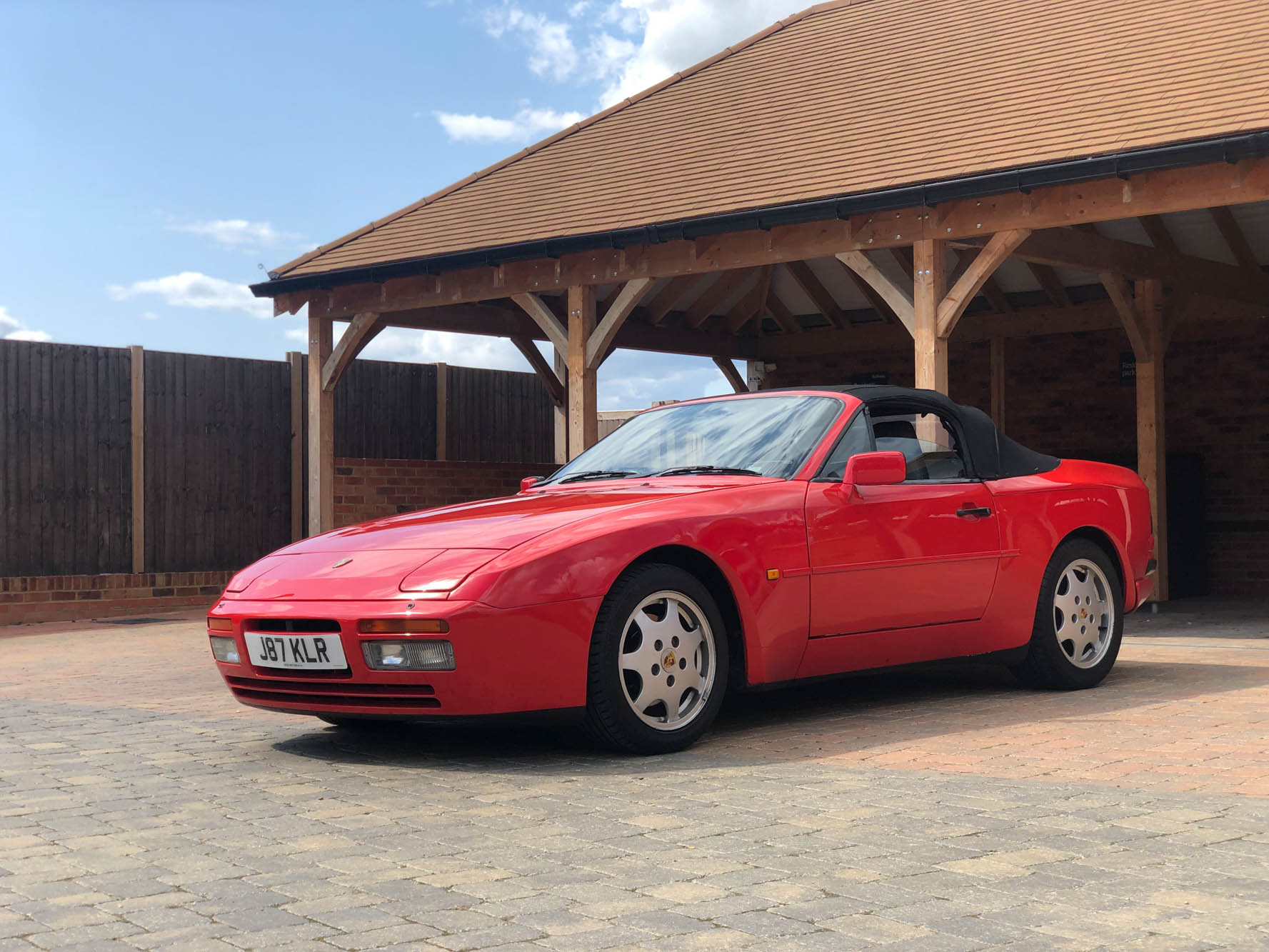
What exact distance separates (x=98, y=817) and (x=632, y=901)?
1972 mm

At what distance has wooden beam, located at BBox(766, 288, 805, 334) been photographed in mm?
20312

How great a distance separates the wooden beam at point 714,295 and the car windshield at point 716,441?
11491 millimetres

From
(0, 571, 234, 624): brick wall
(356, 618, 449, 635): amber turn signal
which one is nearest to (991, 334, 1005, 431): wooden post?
(0, 571, 234, 624): brick wall

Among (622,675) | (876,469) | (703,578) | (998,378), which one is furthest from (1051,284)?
(622,675)

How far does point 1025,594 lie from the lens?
22.2 ft

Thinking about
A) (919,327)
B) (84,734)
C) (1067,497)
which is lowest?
(84,734)

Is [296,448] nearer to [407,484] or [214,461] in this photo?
[214,461]

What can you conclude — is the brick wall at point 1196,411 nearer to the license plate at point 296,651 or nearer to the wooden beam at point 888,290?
the wooden beam at point 888,290

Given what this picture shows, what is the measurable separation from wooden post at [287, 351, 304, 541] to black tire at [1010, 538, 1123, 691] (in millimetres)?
11294

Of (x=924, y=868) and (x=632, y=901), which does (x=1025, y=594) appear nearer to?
(x=924, y=868)

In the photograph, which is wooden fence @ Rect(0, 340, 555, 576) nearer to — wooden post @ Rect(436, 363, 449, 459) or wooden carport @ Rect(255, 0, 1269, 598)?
wooden post @ Rect(436, 363, 449, 459)

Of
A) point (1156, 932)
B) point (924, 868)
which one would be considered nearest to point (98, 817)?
point (924, 868)

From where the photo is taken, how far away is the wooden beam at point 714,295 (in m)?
18.5

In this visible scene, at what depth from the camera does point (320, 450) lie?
15664 millimetres
